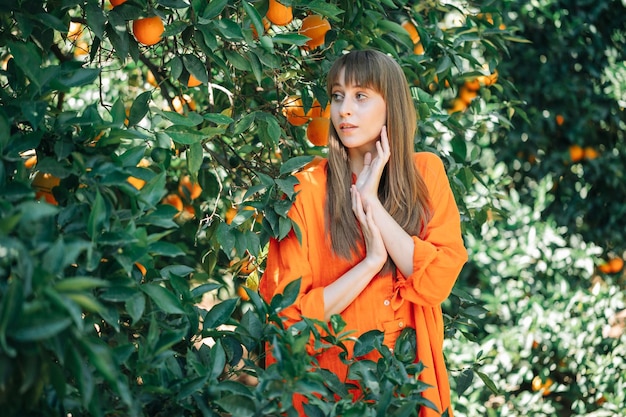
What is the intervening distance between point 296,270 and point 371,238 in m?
0.16

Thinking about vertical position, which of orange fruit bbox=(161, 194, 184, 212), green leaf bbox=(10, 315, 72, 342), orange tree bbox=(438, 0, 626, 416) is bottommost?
orange tree bbox=(438, 0, 626, 416)

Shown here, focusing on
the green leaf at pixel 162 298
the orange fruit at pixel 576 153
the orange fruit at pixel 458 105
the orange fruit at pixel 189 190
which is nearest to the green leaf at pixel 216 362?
the green leaf at pixel 162 298

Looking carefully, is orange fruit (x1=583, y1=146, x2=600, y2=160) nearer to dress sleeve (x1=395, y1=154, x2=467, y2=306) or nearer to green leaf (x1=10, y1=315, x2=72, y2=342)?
dress sleeve (x1=395, y1=154, x2=467, y2=306)

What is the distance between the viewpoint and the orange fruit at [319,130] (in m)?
1.99

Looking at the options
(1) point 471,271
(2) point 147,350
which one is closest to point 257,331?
(2) point 147,350

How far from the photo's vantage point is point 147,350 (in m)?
1.24

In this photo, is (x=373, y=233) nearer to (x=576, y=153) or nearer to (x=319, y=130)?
(x=319, y=130)

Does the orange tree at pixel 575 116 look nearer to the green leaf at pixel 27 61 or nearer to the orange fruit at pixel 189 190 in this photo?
the orange fruit at pixel 189 190

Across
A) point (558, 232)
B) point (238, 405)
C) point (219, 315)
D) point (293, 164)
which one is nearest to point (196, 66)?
point (293, 164)

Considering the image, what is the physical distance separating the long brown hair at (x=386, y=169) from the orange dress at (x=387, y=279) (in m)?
0.03

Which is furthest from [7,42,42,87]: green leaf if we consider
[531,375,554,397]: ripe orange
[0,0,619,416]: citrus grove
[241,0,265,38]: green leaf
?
[531,375,554,397]: ripe orange

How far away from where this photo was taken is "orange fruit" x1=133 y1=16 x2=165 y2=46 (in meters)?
1.67

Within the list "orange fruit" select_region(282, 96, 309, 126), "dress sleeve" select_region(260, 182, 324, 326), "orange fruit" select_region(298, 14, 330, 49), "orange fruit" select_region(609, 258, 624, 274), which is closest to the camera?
"dress sleeve" select_region(260, 182, 324, 326)

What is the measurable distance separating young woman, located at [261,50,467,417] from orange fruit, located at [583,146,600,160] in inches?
90.6
